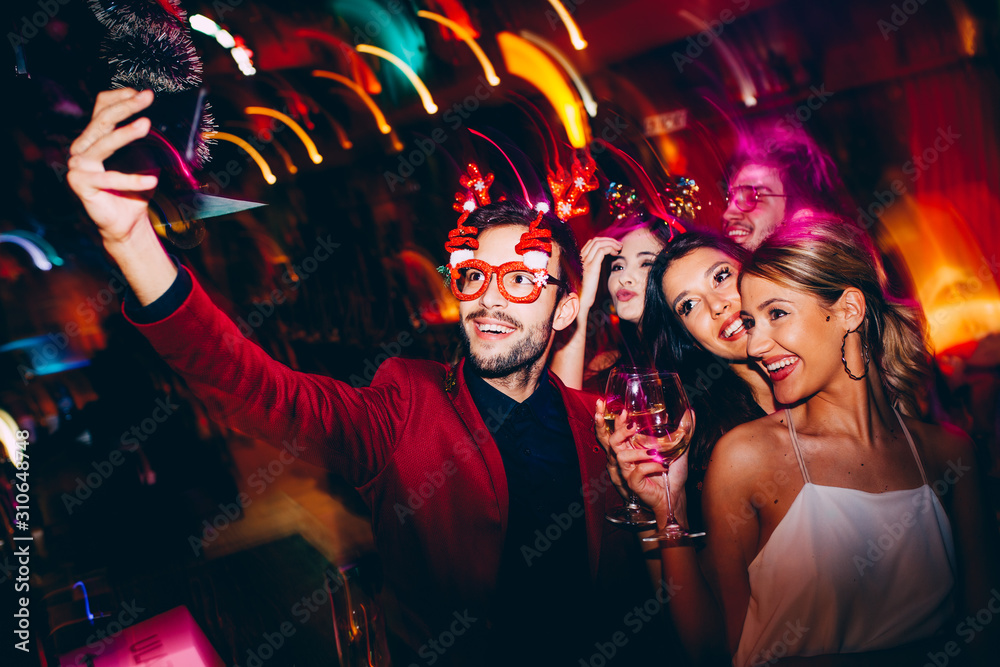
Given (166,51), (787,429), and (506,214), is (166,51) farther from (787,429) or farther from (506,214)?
(787,429)

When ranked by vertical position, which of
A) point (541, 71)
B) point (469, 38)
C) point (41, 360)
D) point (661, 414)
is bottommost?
point (661, 414)

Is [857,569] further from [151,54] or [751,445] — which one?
[151,54]

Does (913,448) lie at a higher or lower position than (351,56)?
lower

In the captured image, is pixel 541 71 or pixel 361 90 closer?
pixel 541 71

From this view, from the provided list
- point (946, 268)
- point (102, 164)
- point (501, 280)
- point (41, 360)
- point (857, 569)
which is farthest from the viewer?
point (41, 360)

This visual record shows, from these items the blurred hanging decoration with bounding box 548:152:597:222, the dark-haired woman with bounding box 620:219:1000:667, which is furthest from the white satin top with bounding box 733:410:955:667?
the blurred hanging decoration with bounding box 548:152:597:222

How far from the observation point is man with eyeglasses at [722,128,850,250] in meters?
2.03

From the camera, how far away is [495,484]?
1.91 m

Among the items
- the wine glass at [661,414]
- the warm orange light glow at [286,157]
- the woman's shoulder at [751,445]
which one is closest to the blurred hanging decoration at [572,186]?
the wine glass at [661,414]

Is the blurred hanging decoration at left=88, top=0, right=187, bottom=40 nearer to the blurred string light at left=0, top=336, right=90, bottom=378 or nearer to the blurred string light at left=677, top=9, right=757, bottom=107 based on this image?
the blurred string light at left=677, top=9, right=757, bottom=107

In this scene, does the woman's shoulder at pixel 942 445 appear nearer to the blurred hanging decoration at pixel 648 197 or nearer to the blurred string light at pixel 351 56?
the blurred hanging decoration at pixel 648 197

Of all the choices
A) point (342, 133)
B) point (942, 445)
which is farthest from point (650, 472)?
point (342, 133)

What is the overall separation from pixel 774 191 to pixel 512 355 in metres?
1.31

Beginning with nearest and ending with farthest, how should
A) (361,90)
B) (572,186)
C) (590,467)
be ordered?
1. (590,467)
2. (572,186)
3. (361,90)
